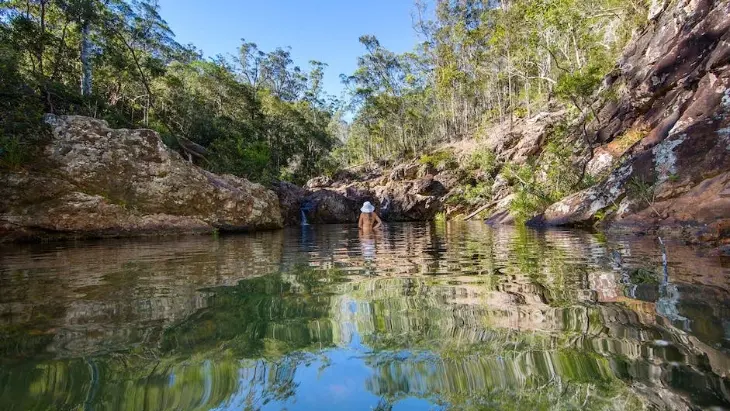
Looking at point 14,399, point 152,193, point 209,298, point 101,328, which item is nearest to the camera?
point 14,399

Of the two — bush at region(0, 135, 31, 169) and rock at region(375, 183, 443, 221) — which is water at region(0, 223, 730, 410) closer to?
bush at region(0, 135, 31, 169)

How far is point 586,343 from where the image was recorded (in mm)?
1591

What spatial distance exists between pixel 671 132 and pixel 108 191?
48.4ft

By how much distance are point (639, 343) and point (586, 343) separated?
0.19 meters

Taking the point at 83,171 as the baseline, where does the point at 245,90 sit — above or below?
above

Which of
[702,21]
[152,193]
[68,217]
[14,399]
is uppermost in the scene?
[702,21]

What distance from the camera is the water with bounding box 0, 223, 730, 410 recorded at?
1237 millimetres

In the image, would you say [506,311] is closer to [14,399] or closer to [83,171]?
[14,399]

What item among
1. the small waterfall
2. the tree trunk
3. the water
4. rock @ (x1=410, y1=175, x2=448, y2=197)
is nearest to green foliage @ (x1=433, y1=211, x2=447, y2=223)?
rock @ (x1=410, y1=175, x2=448, y2=197)

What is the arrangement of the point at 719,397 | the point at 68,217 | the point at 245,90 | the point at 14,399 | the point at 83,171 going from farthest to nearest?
the point at 245,90
the point at 83,171
the point at 68,217
the point at 14,399
the point at 719,397

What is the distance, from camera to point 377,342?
1.73 meters

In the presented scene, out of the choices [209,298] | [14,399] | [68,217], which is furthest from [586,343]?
[68,217]

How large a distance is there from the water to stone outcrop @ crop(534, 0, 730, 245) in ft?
12.5

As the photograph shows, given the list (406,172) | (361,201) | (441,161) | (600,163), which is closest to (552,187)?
(600,163)
